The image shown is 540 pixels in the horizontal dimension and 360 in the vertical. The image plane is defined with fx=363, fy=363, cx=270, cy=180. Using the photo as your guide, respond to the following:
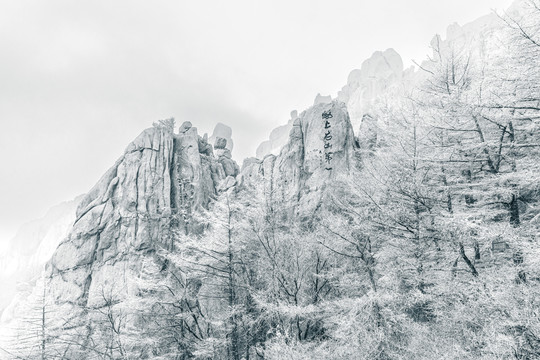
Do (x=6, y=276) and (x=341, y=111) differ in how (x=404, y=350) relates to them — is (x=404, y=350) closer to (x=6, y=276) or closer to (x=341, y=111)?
(x=341, y=111)

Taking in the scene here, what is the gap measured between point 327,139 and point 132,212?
56.1 feet

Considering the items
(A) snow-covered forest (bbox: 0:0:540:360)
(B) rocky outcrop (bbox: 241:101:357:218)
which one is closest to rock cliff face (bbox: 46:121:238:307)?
(B) rocky outcrop (bbox: 241:101:357:218)

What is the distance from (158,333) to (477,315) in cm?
1133

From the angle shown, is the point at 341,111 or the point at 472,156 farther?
the point at 341,111

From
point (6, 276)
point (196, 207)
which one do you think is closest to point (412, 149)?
point (196, 207)

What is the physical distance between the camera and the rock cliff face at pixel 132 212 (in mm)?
28331

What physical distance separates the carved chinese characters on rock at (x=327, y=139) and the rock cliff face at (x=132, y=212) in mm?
9432

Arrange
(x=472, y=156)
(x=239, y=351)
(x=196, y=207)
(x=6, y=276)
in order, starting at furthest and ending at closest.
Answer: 1. (x=6, y=276)
2. (x=196, y=207)
3. (x=239, y=351)
4. (x=472, y=156)

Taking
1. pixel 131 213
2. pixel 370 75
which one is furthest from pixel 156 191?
pixel 370 75

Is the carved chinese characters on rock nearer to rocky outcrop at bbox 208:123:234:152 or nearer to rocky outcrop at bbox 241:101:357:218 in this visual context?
rocky outcrop at bbox 241:101:357:218

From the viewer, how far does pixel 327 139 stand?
88.0 ft

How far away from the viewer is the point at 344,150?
26.2 metres

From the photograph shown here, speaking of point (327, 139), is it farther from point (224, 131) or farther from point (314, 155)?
point (224, 131)

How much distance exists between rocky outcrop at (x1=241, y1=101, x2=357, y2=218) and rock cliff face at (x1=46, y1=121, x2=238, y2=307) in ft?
20.9
